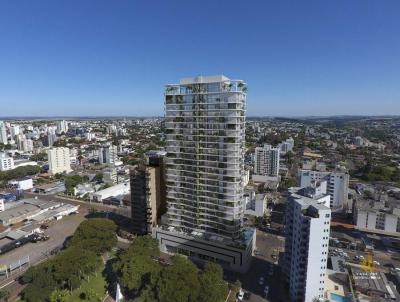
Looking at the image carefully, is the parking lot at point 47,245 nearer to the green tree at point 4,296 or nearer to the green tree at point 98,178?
the green tree at point 4,296

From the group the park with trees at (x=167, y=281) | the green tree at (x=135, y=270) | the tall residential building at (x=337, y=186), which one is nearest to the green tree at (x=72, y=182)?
the park with trees at (x=167, y=281)

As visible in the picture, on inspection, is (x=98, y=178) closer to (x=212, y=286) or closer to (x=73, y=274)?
(x=73, y=274)

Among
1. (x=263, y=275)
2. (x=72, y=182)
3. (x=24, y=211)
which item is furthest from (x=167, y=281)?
(x=72, y=182)

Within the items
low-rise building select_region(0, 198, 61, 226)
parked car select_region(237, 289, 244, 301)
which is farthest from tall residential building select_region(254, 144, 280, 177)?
low-rise building select_region(0, 198, 61, 226)

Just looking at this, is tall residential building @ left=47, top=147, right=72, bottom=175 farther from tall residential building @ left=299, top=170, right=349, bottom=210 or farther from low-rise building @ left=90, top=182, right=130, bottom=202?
tall residential building @ left=299, top=170, right=349, bottom=210

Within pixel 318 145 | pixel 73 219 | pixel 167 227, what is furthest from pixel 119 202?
pixel 318 145

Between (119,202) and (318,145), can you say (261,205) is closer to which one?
(119,202)
